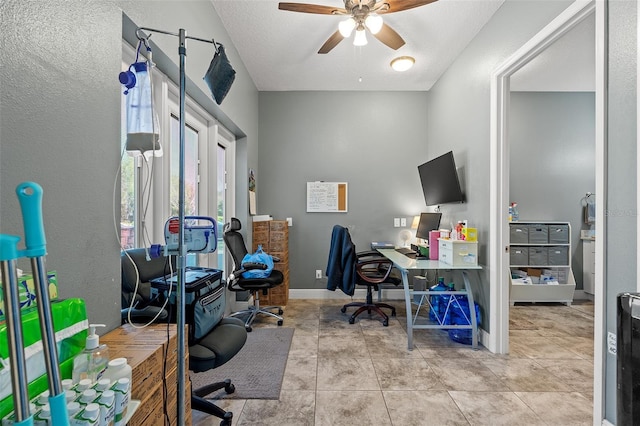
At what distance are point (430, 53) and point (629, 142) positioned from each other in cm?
231

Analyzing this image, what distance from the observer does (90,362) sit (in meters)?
0.81

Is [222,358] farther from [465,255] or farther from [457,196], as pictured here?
[457,196]

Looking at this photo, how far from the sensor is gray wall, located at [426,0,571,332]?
2133 mm

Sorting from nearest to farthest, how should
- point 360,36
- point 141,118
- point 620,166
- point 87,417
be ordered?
point 87,417, point 141,118, point 620,166, point 360,36

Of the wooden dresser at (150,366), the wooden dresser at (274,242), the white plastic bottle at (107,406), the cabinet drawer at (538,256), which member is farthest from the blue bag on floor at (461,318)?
the white plastic bottle at (107,406)

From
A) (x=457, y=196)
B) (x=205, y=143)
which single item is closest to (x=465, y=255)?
(x=457, y=196)

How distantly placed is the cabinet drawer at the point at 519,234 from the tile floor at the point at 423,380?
3.77ft

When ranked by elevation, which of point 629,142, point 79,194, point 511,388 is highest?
A: point 629,142

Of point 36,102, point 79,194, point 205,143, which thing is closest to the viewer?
point 36,102

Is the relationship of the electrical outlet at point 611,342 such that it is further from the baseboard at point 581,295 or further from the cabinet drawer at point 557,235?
the baseboard at point 581,295

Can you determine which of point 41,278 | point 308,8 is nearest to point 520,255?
point 308,8

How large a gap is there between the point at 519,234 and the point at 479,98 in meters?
2.19

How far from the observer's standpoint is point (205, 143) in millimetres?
2805

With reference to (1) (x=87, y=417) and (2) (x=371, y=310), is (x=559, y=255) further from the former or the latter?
(1) (x=87, y=417)
